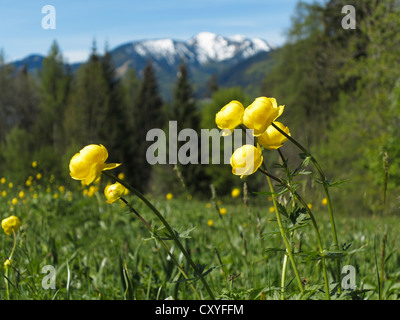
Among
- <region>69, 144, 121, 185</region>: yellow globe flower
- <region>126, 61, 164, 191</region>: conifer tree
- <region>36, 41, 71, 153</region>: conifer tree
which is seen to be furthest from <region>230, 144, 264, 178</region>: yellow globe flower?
<region>36, 41, 71, 153</region>: conifer tree

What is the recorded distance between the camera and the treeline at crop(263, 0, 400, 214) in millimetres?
11219

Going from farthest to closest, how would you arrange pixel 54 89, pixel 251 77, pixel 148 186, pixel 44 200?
pixel 251 77 → pixel 54 89 → pixel 148 186 → pixel 44 200

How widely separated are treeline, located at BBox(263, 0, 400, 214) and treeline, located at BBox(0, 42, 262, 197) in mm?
4195

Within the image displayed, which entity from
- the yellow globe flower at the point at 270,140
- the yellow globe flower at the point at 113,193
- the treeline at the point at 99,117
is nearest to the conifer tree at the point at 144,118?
the treeline at the point at 99,117

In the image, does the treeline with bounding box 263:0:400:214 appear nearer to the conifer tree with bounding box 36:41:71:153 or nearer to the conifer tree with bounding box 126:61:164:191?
the conifer tree with bounding box 126:61:164:191

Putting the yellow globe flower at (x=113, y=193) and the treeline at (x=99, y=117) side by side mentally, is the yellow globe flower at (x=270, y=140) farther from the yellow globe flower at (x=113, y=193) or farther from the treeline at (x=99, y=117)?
the treeline at (x=99, y=117)

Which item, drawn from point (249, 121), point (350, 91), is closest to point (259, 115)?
point (249, 121)

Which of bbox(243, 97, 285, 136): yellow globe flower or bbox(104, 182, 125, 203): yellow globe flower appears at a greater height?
bbox(243, 97, 285, 136): yellow globe flower

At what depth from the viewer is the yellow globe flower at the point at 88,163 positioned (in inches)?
35.8
